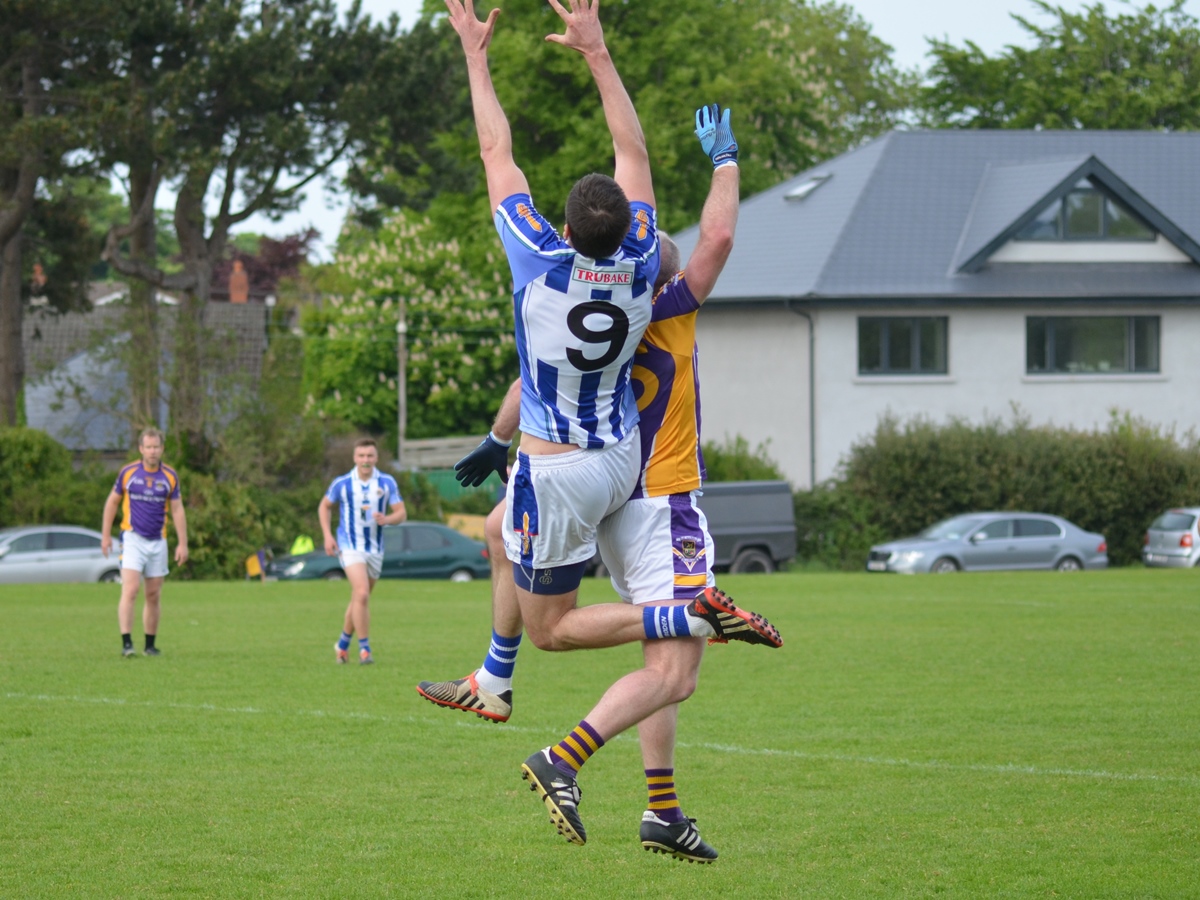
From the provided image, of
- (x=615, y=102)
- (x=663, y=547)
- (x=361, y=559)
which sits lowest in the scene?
(x=361, y=559)

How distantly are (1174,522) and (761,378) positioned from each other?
11.6 m

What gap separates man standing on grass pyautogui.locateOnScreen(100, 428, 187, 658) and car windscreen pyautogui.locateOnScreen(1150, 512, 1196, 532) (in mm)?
27086

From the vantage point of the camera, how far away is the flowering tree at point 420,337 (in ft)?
169

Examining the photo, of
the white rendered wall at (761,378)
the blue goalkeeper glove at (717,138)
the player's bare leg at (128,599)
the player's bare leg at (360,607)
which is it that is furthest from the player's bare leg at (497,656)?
the white rendered wall at (761,378)

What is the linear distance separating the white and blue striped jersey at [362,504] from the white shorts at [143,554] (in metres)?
1.95

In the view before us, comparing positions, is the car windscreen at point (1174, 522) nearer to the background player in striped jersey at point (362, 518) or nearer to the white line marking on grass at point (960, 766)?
the background player in striped jersey at point (362, 518)

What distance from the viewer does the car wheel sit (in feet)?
120

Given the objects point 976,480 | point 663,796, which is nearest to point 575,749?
point 663,796

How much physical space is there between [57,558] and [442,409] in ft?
70.0

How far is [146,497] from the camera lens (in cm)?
1670

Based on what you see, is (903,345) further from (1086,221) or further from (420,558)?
(420,558)

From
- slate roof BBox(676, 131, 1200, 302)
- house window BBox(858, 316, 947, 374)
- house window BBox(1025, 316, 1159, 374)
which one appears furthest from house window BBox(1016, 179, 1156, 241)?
house window BBox(858, 316, 947, 374)

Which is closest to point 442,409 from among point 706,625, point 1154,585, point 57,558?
point 57,558

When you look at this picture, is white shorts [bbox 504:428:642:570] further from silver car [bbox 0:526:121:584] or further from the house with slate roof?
the house with slate roof
